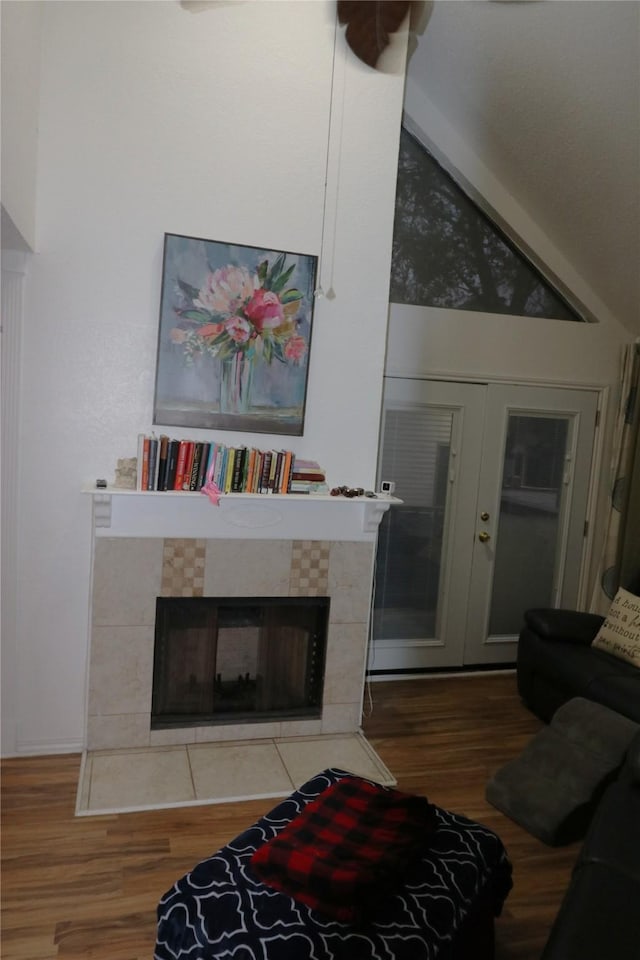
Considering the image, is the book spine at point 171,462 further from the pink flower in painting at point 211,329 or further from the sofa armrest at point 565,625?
the sofa armrest at point 565,625

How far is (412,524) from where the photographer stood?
13.9 feet

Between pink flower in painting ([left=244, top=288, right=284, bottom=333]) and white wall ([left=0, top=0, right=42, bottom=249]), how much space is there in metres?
0.93

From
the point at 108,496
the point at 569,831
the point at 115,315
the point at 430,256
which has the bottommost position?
the point at 569,831

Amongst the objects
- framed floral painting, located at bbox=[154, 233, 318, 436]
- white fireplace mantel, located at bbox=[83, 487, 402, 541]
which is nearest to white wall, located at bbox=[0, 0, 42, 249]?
framed floral painting, located at bbox=[154, 233, 318, 436]

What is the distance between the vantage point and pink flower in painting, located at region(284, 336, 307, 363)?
3.19m

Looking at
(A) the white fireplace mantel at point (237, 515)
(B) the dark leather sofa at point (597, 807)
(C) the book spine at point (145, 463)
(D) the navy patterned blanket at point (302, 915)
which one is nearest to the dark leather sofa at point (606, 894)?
(B) the dark leather sofa at point (597, 807)

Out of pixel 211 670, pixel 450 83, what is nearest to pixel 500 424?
pixel 450 83

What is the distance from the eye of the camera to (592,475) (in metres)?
4.50

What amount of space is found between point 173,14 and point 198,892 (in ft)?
10.5

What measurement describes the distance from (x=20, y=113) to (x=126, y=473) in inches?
54.7

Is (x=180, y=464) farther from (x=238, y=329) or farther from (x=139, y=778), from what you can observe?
(x=139, y=778)

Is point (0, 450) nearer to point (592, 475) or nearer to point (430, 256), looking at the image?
point (430, 256)

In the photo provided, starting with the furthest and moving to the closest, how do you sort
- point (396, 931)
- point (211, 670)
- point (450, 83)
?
point (450, 83)
point (211, 670)
point (396, 931)

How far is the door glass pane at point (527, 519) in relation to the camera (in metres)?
4.38
